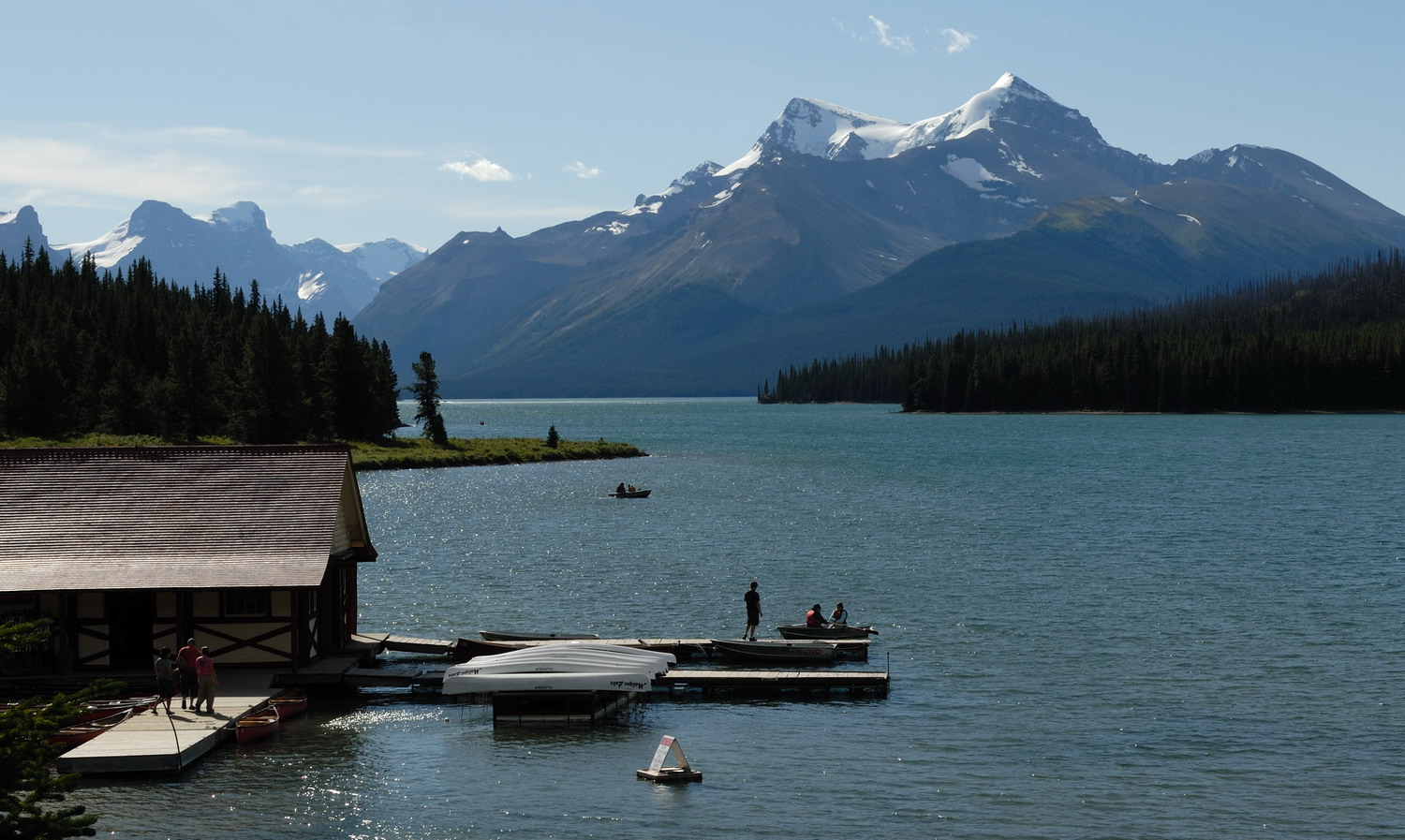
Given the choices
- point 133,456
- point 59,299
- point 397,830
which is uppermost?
point 59,299

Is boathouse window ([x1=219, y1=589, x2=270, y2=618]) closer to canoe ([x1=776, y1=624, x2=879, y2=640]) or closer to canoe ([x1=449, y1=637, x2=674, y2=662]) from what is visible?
canoe ([x1=449, y1=637, x2=674, y2=662])

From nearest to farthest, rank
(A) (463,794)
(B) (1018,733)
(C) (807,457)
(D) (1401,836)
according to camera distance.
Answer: (D) (1401,836)
(A) (463,794)
(B) (1018,733)
(C) (807,457)

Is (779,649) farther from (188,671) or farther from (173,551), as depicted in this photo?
(173,551)

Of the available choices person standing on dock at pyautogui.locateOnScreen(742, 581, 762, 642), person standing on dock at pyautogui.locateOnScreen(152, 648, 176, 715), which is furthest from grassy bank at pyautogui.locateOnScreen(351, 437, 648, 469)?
person standing on dock at pyautogui.locateOnScreen(152, 648, 176, 715)

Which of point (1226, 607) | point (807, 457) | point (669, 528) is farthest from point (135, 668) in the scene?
point (807, 457)

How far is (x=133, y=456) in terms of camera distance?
42.7 meters

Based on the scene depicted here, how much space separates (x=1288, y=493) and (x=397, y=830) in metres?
94.1

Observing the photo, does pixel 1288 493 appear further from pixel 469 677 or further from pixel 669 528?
pixel 469 677

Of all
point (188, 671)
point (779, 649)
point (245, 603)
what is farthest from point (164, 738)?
point (779, 649)

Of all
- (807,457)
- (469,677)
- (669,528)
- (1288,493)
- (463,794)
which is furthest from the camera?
(807,457)

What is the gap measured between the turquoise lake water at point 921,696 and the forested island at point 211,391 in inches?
1731

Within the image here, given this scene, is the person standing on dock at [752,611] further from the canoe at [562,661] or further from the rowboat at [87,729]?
the rowboat at [87,729]

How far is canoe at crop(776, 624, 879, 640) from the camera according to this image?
47.5m

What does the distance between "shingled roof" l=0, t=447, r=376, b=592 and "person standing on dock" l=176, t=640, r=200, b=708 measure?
2397 millimetres
